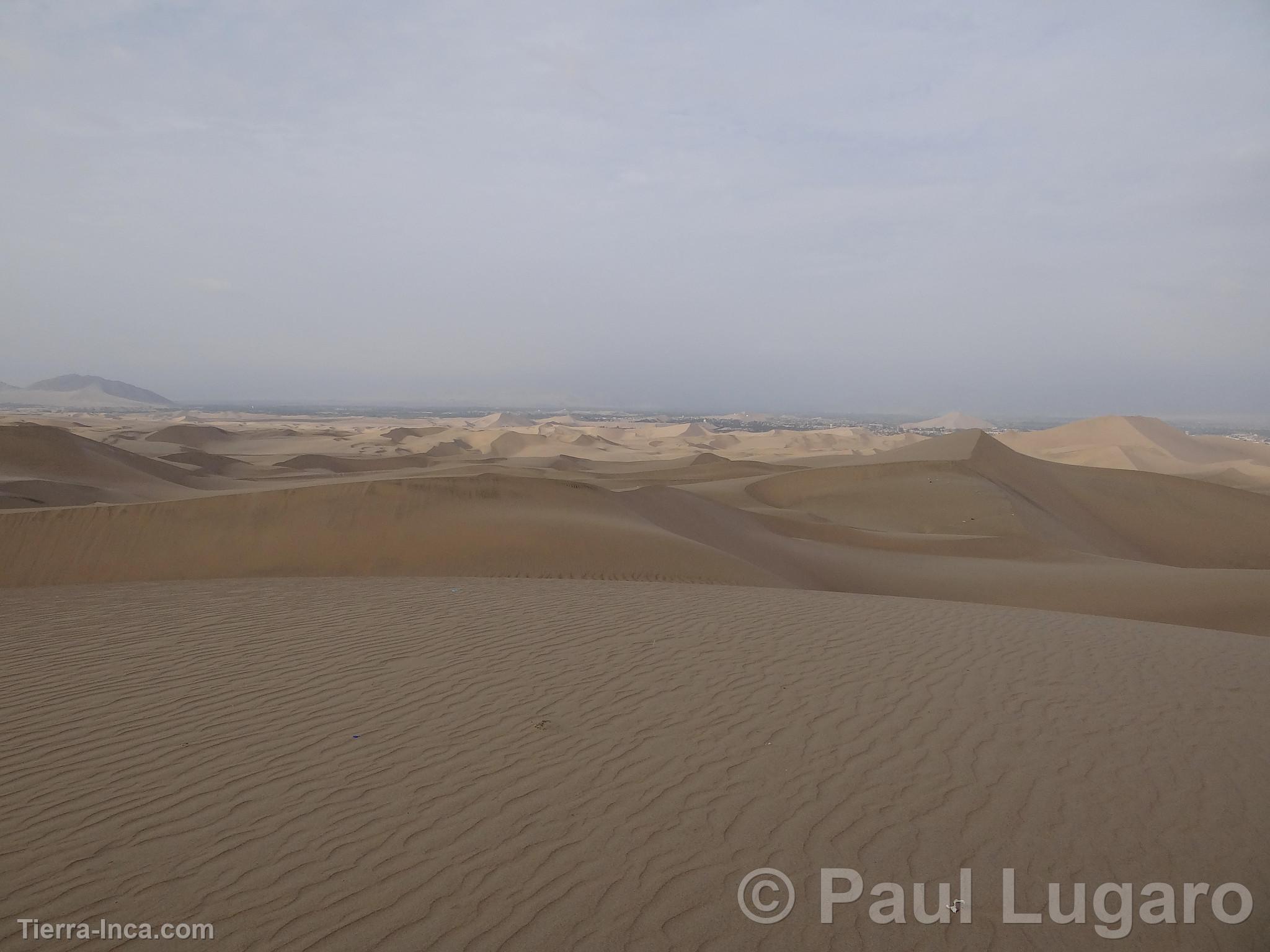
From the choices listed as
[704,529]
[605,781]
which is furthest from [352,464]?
[605,781]

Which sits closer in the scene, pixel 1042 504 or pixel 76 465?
pixel 76 465

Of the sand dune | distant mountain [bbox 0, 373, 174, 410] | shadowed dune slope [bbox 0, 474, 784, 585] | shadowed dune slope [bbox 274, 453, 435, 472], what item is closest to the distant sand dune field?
shadowed dune slope [bbox 0, 474, 784, 585]

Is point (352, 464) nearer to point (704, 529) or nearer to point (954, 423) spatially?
point (704, 529)

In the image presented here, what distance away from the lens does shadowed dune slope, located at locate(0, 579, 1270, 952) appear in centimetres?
296

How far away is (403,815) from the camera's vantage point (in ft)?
11.9

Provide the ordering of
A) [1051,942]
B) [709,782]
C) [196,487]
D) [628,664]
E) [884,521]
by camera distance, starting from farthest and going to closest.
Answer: [196,487]
[884,521]
[628,664]
[709,782]
[1051,942]

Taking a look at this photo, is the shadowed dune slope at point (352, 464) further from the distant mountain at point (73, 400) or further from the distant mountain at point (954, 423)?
the distant mountain at point (73, 400)

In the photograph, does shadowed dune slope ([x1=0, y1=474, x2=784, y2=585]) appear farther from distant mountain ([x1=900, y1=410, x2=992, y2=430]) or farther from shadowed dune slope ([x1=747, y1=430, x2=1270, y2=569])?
distant mountain ([x1=900, y1=410, x2=992, y2=430])

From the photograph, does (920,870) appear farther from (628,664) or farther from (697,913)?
(628,664)

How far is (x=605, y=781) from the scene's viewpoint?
4.00 m

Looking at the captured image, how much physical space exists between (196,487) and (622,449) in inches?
1328

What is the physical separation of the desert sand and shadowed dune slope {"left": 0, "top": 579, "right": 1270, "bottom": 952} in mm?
21

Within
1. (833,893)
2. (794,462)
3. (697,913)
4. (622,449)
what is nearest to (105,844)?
(697,913)

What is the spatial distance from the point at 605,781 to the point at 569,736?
646 millimetres
